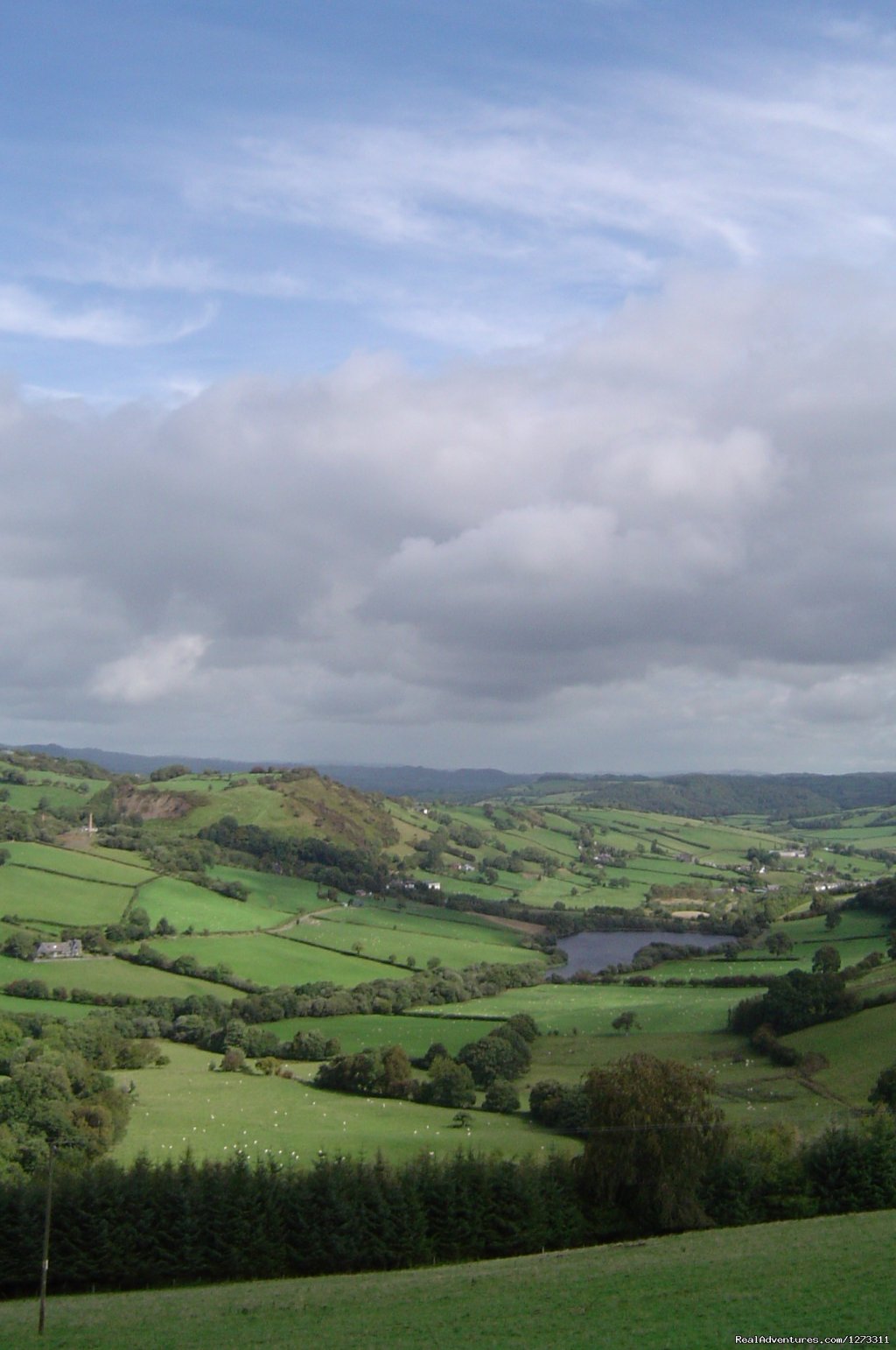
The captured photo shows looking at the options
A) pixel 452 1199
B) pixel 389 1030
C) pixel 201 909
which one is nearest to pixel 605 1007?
pixel 389 1030

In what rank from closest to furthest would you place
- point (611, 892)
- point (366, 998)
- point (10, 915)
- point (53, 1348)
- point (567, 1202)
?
point (53, 1348), point (567, 1202), point (366, 998), point (10, 915), point (611, 892)

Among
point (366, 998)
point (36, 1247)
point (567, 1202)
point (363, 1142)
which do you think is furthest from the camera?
point (366, 998)

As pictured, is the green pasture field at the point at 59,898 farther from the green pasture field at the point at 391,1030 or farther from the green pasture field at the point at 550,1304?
the green pasture field at the point at 550,1304

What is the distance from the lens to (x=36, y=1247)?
43.0m

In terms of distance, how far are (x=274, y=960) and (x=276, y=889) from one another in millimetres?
37745

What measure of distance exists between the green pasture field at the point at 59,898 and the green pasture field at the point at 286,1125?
149 ft

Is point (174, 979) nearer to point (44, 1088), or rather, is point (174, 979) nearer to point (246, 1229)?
point (44, 1088)

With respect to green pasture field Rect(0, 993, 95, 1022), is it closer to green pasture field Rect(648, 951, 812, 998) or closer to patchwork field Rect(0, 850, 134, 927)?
patchwork field Rect(0, 850, 134, 927)

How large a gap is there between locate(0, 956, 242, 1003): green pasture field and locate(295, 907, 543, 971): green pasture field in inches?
939

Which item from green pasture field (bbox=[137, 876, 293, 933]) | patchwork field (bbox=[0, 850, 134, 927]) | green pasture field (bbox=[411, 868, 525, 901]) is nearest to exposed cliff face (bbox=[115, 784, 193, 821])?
green pasture field (bbox=[411, 868, 525, 901])

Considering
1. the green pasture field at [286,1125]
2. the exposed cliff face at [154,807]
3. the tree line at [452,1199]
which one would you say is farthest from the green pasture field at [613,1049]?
the exposed cliff face at [154,807]

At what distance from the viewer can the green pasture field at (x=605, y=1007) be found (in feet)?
295

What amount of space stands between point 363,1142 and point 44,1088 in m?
19.4

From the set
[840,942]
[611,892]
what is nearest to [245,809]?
[611,892]
